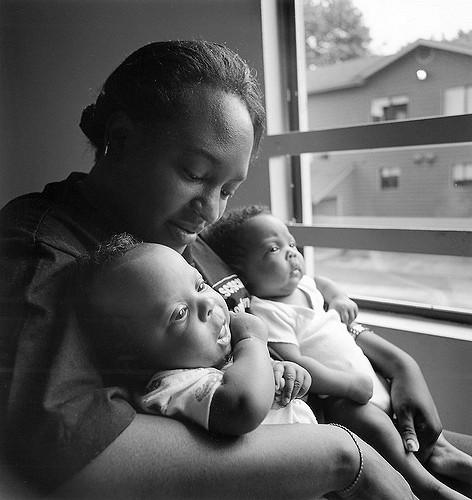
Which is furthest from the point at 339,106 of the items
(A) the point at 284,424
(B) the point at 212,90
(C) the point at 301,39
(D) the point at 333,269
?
(A) the point at 284,424

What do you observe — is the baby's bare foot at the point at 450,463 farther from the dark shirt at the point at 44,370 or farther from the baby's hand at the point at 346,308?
the dark shirt at the point at 44,370

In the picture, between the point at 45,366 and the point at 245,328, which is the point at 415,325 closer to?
the point at 245,328

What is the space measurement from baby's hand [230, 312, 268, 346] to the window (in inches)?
8.6

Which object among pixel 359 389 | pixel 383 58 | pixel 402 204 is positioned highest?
pixel 383 58

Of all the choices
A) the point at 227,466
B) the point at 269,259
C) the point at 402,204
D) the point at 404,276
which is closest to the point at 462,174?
the point at 402,204

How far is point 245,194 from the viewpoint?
32.6 inches

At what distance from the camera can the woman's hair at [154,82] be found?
60 centimetres

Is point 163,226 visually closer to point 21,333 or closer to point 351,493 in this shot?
point 21,333

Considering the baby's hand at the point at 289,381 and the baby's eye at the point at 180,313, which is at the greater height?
the baby's eye at the point at 180,313

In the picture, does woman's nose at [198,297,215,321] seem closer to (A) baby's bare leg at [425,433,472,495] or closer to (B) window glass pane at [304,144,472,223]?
(B) window glass pane at [304,144,472,223]

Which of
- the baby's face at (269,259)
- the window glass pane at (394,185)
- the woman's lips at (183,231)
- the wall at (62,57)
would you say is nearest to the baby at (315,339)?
the baby's face at (269,259)

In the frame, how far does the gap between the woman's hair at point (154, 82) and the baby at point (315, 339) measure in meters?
0.28

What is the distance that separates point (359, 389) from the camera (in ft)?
2.40

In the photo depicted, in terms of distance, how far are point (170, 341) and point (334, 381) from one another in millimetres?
271
